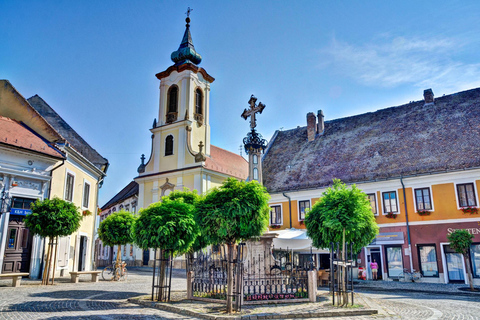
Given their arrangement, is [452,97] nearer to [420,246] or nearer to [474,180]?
[474,180]

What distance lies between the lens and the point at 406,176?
23484 millimetres

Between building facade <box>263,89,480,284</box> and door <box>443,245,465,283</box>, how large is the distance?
0.05 m

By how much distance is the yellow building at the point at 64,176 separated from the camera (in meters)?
19.0

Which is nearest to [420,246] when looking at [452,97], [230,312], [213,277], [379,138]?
[379,138]

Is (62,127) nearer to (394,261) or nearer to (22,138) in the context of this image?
(22,138)

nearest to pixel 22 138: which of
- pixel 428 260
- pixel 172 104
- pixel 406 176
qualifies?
pixel 172 104

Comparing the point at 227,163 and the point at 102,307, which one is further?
the point at 227,163

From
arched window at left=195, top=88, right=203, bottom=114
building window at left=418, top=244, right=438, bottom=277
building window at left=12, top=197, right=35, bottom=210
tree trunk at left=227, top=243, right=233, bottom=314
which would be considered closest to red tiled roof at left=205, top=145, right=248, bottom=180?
arched window at left=195, top=88, right=203, bottom=114

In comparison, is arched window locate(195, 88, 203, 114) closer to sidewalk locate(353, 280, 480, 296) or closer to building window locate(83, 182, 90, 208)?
building window locate(83, 182, 90, 208)

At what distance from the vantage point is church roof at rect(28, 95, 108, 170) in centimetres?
2606

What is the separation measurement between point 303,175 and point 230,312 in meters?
20.0

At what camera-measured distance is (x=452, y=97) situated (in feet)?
88.9

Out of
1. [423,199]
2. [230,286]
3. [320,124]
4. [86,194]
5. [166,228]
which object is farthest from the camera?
[320,124]

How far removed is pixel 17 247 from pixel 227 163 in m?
26.0
